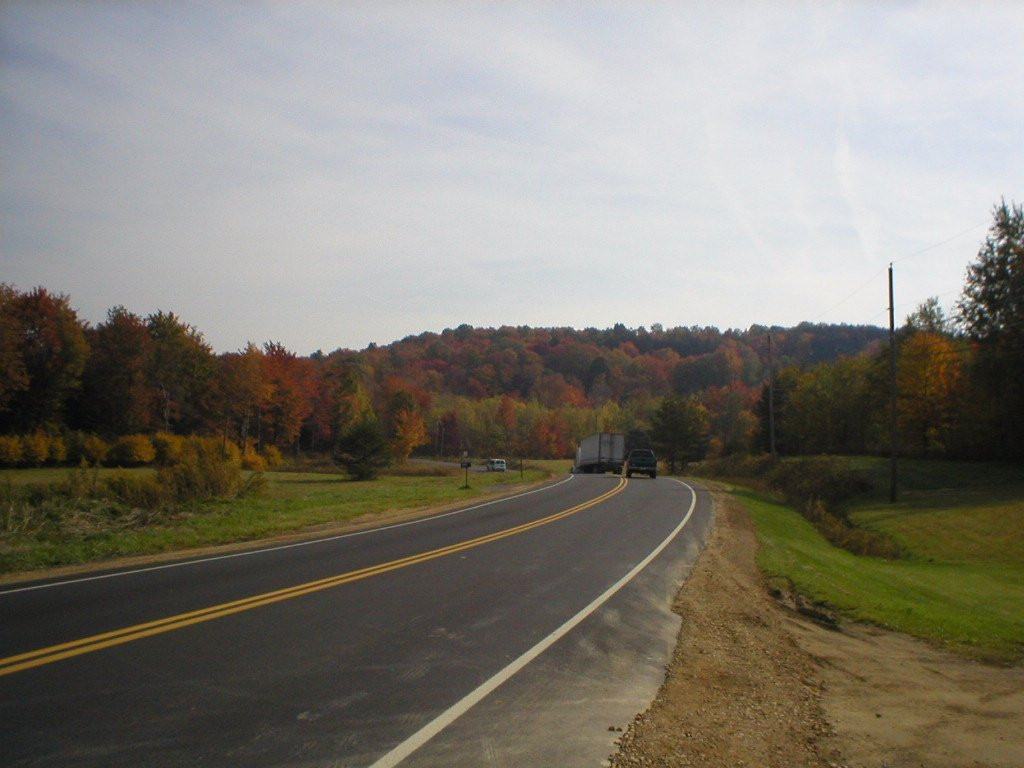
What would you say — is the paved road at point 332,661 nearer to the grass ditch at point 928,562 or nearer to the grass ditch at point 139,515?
the grass ditch at point 139,515

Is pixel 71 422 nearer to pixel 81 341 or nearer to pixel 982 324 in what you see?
pixel 81 341

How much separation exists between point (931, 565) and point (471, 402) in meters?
117

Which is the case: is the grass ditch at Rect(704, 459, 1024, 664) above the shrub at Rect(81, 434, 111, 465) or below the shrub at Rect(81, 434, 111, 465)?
below

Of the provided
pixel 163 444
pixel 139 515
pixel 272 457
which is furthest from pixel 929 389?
pixel 272 457

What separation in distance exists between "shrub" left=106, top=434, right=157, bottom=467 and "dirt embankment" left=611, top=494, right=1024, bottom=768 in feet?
198

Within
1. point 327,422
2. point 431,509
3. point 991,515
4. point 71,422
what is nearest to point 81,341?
point 71,422

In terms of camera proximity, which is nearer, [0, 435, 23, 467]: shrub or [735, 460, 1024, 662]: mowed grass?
[735, 460, 1024, 662]: mowed grass

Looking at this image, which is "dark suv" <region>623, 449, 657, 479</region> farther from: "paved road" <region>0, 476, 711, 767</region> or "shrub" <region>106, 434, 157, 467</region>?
"shrub" <region>106, 434, 157, 467</region>

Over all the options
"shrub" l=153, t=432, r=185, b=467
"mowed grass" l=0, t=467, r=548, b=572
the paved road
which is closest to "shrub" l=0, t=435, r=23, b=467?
"shrub" l=153, t=432, r=185, b=467

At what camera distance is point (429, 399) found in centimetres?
12725

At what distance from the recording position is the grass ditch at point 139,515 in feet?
49.3

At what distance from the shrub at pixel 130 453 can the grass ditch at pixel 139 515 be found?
37.2 m

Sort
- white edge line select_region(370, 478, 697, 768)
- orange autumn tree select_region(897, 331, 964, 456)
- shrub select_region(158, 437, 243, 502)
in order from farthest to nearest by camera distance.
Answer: orange autumn tree select_region(897, 331, 964, 456) < shrub select_region(158, 437, 243, 502) < white edge line select_region(370, 478, 697, 768)

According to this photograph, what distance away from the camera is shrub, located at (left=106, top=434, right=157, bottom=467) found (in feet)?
205
